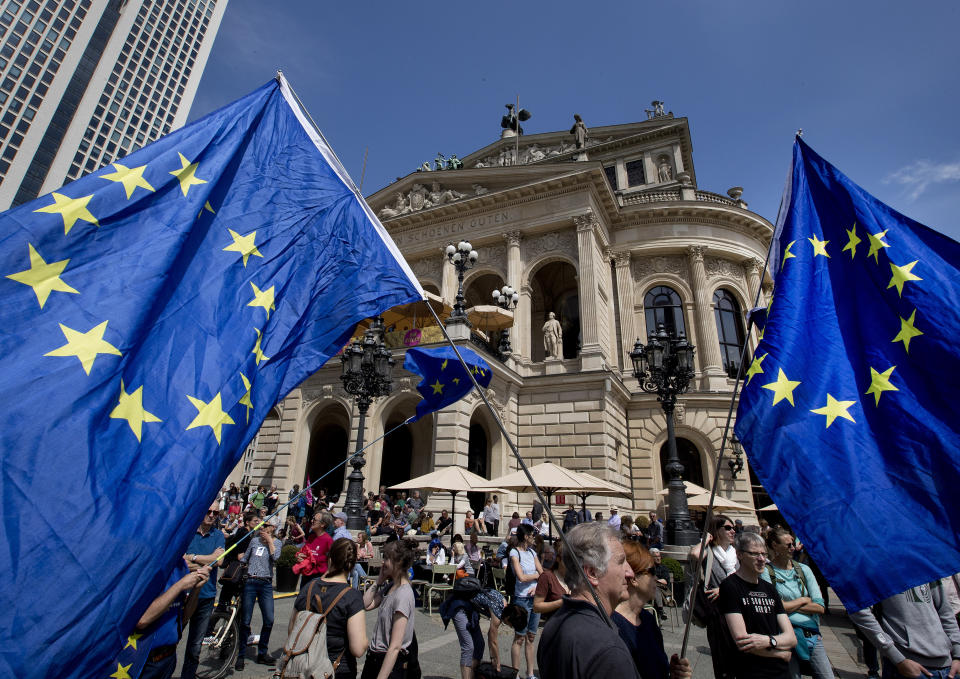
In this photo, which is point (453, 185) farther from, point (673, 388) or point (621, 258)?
point (673, 388)

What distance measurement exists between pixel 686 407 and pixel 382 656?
22088 mm

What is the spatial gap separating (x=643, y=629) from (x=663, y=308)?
25.2 metres

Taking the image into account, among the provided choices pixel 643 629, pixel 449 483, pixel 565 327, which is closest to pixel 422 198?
pixel 565 327

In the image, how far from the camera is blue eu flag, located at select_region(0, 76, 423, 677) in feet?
6.24

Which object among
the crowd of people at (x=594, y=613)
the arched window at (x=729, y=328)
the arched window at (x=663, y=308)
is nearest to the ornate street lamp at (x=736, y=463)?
the arched window at (x=729, y=328)

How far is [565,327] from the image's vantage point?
28.3 meters

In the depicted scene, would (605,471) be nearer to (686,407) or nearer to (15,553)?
(686,407)

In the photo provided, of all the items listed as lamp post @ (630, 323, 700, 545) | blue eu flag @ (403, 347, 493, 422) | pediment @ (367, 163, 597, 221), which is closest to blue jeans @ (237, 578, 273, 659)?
blue eu flag @ (403, 347, 493, 422)

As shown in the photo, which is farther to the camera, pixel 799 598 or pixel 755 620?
Answer: pixel 799 598

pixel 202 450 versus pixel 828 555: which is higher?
pixel 202 450

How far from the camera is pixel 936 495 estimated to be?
258cm

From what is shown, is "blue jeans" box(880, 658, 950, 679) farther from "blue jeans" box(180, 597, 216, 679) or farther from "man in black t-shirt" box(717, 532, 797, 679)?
"blue jeans" box(180, 597, 216, 679)

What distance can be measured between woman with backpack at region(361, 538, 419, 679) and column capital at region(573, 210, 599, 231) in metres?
21.3

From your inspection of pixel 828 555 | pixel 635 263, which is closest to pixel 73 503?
pixel 828 555
